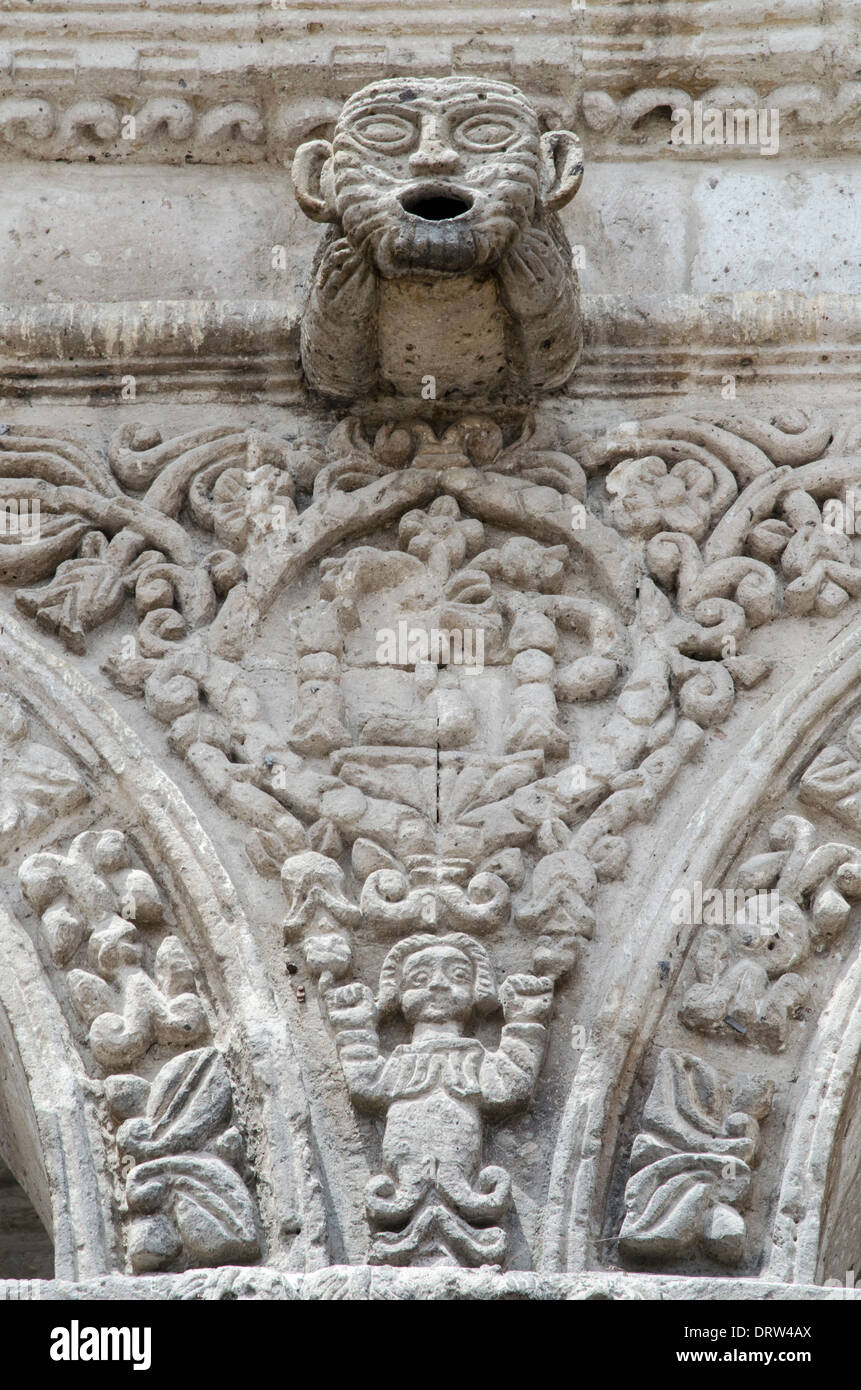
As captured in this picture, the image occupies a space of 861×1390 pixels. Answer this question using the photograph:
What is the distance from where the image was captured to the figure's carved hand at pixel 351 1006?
2.84 m

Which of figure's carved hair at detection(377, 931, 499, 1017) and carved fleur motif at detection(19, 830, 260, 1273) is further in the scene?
figure's carved hair at detection(377, 931, 499, 1017)

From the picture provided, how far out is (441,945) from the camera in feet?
9.55

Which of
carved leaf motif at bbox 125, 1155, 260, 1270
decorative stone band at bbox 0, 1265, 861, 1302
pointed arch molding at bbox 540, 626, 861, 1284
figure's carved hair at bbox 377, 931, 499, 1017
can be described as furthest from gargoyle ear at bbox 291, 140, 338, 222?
decorative stone band at bbox 0, 1265, 861, 1302

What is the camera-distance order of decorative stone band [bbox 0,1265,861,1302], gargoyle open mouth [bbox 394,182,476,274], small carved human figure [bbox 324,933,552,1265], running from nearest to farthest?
decorative stone band [bbox 0,1265,861,1302] → small carved human figure [bbox 324,933,552,1265] → gargoyle open mouth [bbox 394,182,476,274]

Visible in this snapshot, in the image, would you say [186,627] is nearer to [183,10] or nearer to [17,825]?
[17,825]

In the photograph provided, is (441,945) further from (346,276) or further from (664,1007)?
(346,276)

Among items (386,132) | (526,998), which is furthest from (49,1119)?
(386,132)

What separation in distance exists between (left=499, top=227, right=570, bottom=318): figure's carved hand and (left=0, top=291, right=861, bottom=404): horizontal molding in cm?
30

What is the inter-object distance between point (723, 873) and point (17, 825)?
3.32 feet

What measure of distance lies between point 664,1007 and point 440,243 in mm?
1199

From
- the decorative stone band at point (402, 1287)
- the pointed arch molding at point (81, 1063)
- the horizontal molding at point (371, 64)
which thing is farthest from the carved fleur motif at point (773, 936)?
the horizontal molding at point (371, 64)

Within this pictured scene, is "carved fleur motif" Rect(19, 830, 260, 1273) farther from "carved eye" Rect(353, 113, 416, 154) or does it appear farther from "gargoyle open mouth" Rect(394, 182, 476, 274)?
"carved eye" Rect(353, 113, 416, 154)

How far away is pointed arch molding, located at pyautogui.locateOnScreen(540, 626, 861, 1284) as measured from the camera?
2674 mm
